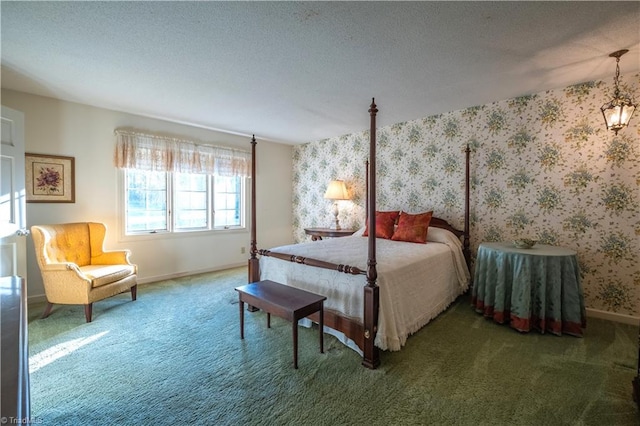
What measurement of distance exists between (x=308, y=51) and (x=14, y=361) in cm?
234

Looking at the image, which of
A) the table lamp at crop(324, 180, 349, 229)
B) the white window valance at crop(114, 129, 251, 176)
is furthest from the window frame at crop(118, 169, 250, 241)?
the table lamp at crop(324, 180, 349, 229)

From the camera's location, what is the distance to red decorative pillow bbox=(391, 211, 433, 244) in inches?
135

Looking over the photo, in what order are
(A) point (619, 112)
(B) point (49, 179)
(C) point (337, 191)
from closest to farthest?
(A) point (619, 112)
(B) point (49, 179)
(C) point (337, 191)

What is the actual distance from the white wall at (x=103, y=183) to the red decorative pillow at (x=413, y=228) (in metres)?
2.76

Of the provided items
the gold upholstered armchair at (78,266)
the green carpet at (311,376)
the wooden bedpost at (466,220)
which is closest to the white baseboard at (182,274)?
the gold upholstered armchair at (78,266)

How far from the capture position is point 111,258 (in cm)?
335

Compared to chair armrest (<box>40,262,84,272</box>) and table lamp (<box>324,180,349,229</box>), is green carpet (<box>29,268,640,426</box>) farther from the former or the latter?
table lamp (<box>324,180,349,229</box>)

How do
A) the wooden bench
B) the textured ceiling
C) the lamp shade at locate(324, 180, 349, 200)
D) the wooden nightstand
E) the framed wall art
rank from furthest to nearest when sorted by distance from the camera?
the lamp shade at locate(324, 180, 349, 200)
the wooden nightstand
the framed wall art
the wooden bench
the textured ceiling

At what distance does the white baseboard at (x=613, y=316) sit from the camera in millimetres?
2691

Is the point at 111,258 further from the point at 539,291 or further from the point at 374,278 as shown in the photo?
the point at 539,291

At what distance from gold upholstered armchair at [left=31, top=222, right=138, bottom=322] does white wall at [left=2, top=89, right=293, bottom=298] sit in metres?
0.38

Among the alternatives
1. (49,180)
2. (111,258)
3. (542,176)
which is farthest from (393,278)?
(49,180)

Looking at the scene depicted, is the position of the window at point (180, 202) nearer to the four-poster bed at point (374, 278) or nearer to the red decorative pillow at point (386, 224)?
the four-poster bed at point (374, 278)

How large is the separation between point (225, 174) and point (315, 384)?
3732 millimetres
